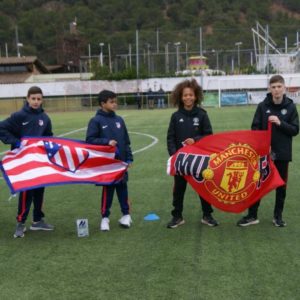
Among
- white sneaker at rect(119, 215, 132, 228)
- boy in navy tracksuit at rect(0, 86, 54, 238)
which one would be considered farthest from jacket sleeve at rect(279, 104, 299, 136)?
boy in navy tracksuit at rect(0, 86, 54, 238)

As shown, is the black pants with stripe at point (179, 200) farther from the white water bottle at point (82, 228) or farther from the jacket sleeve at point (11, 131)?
the jacket sleeve at point (11, 131)

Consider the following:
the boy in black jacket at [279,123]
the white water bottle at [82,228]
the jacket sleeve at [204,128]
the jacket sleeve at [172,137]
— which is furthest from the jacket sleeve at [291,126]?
the white water bottle at [82,228]

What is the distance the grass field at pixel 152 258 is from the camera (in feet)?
14.0

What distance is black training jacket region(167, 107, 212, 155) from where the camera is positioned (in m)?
6.08

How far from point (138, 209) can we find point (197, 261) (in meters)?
2.32

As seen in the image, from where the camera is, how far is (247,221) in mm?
6207

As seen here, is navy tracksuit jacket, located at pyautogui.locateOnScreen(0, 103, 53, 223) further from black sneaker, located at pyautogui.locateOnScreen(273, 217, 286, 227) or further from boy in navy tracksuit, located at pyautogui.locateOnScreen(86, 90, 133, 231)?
black sneaker, located at pyautogui.locateOnScreen(273, 217, 286, 227)

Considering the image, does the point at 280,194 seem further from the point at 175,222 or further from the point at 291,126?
the point at 175,222

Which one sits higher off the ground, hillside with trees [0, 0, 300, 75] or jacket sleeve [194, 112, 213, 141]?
hillside with trees [0, 0, 300, 75]

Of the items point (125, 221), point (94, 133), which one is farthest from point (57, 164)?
point (125, 221)

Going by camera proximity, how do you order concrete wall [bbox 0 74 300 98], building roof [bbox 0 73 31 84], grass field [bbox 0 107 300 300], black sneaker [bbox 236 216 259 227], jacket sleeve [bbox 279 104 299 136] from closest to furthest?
grass field [bbox 0 107 300 300], jacket sleeve [bbox 279 104 299 136], black sneaker [bbox 236 216 259 227], concrete wall [bbox 0 74 300 98], building roof [bbox 0 73 31 84]

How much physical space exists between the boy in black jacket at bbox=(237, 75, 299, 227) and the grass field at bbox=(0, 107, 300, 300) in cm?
68

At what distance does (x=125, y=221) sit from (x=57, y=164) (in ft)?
3.43

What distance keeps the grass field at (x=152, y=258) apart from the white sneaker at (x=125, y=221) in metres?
0.09
